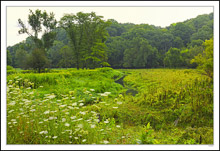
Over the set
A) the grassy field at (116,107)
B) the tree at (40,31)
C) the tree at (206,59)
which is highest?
the tree at (40,31)

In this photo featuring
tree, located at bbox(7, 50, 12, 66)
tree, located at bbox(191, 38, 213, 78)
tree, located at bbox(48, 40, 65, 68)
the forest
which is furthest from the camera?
tree, located at bbox(48, 40, 65, 68)

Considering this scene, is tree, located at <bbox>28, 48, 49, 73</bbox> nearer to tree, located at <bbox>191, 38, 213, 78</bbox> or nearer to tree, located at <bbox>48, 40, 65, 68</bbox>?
tree, located at <bbox>48, 40, 65, 68</bbox>

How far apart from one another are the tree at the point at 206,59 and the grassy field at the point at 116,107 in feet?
1.29

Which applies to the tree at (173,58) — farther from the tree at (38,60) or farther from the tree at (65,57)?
the tree at (38,60)

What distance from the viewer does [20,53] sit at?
14.7 feet

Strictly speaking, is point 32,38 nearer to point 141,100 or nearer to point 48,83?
point 48,83

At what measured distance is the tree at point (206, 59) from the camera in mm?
4113

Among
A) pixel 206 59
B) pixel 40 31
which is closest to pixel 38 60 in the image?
pixel 40 31

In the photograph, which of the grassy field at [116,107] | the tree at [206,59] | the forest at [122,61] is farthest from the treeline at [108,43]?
the grassy field at [116,107]

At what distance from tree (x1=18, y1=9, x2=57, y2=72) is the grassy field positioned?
59 cm

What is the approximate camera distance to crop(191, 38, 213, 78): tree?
13.5 feet

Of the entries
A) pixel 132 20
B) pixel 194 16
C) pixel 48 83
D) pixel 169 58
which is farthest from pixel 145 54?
pixel 48 83

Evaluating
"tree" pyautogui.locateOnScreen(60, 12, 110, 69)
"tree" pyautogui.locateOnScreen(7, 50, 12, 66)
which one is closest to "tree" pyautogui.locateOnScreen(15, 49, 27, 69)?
"tree" pyautogui.locateOnScreen(7, 50, 12, 66)

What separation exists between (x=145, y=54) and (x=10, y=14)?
14.8ft
